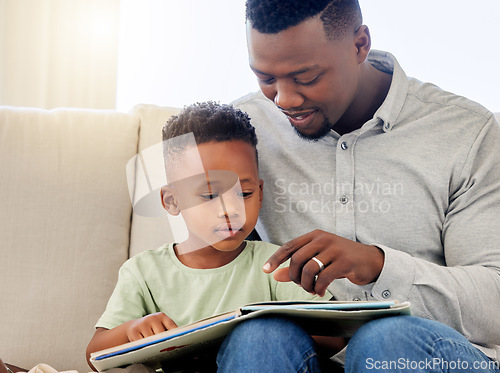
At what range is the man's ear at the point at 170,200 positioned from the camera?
1.20 metres

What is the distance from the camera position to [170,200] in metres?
1.21

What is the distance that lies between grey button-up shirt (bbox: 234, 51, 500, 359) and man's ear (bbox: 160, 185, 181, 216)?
201mm

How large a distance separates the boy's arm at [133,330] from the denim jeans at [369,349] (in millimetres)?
Answer: 133

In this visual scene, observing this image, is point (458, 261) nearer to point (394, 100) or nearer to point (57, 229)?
point (394, 100)

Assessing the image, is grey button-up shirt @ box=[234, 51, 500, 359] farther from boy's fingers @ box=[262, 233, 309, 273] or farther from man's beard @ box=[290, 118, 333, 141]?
boy's fingers @ box=[262, 233, 309, 273]

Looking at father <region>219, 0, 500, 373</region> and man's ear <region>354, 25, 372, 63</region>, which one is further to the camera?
man's ear <region>354, 25, 372, 63</region>

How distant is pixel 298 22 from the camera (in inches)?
42.8

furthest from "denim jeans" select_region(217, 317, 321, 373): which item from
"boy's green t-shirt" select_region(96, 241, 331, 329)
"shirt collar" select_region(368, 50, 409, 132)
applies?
"shirt collar" select_region(368, 50, 409, 132)

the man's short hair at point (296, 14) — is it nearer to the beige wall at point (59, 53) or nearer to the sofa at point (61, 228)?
the sofa at point (61, 228)

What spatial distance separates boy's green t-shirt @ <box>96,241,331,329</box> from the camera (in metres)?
1.12

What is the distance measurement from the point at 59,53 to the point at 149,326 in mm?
1788

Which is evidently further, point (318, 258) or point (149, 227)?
point (149, 227)

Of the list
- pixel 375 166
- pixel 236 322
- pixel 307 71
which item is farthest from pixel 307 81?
pixel 236 322

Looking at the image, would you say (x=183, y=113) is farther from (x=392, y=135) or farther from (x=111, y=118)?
(x=392, y=135)
